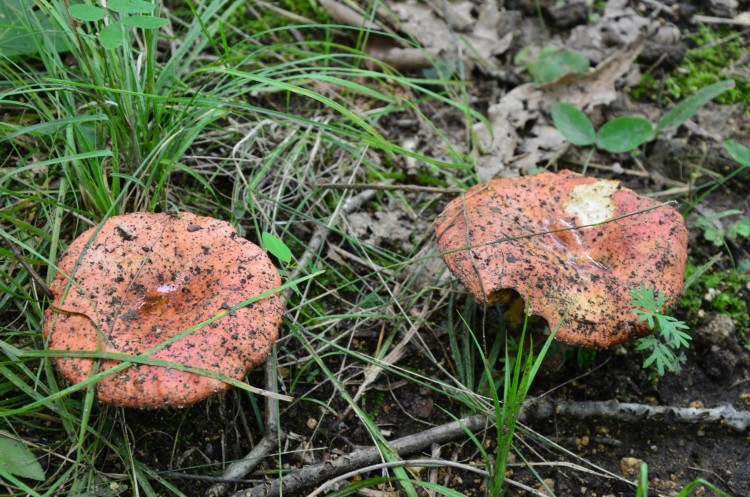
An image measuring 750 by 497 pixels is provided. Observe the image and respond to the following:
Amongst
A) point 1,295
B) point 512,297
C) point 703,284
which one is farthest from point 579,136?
point 1,295

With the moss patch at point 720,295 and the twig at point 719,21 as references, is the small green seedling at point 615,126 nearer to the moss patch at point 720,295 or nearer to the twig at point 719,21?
the moss patch at point 720,295

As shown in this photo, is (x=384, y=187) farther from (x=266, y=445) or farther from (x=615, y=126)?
(x=615, y=126)

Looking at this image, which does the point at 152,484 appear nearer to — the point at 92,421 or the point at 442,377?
the point at 92,421

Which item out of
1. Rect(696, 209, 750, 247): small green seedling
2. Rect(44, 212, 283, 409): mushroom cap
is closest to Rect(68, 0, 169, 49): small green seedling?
Rect(44, 212, 283, 409): mushroom cap

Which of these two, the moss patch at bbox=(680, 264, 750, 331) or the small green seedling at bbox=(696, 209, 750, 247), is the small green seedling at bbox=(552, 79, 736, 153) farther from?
the moss patch at bbox=(680, 264, 750, 331)

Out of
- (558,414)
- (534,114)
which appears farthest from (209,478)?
(534,114)

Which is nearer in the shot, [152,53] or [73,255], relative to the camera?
[73,255]
